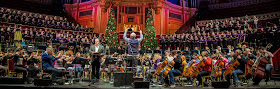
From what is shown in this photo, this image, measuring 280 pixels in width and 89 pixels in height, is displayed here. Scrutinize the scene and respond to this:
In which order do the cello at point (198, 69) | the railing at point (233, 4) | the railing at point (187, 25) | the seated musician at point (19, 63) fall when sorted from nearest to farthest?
the cello at point (198, 69) < the seated musician at point (19, 63) < the railing at point (233, 4) < the railing at point (187, 25)

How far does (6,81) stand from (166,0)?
60.0 feet

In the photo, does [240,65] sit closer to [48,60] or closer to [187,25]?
[48,60]

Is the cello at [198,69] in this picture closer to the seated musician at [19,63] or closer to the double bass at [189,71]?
the double bass at [189,71]

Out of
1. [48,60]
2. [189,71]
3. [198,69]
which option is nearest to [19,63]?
[48,60]

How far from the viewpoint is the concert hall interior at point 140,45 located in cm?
684

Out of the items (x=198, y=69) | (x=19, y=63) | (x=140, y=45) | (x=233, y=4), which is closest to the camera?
(x=198, y=69)

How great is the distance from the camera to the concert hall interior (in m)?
6.84

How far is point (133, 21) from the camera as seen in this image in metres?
21.3

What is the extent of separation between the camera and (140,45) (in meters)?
20.4

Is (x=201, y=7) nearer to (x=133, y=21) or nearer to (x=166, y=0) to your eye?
(x=166, y=0)

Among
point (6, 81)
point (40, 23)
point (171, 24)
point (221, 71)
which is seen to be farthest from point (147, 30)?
point (6, 81)

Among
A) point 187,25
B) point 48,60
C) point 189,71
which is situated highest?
point 187,25

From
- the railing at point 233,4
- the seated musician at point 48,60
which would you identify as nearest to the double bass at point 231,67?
the seated musician at point 48,60

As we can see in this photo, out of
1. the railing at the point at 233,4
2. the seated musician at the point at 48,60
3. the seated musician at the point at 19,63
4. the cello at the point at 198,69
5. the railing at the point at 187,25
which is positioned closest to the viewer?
the seated musician at the point at 48,60
